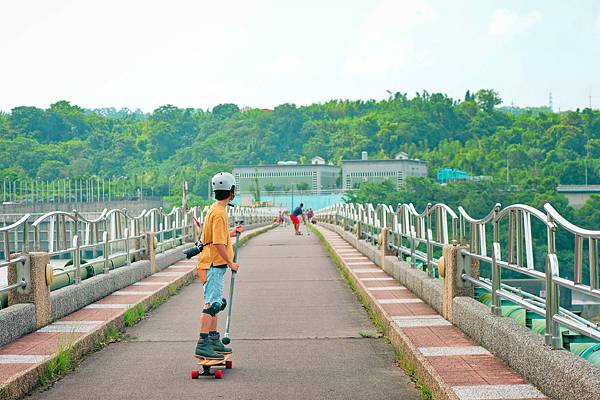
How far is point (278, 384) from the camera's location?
8070mm

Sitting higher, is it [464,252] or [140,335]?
[464,252]

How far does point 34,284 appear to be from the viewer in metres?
10.3

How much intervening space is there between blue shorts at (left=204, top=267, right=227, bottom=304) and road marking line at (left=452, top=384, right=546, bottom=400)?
2423 mm

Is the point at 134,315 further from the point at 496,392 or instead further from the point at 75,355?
the point at 496,392

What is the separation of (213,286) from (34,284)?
2.83 m

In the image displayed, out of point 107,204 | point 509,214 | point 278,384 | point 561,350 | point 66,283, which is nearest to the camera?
point 561,350

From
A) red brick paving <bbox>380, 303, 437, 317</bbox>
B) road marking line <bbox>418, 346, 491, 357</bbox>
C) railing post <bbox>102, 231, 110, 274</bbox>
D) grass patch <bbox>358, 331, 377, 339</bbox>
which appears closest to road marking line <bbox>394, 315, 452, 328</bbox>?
grass patch <bbox>358, 331, 377, 339</bbox>

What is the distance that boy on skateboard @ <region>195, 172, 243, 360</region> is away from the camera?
27.5ft

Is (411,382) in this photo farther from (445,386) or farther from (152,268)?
(152,268)

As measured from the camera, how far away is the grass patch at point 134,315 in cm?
1171

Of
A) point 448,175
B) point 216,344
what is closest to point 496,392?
point 216,344

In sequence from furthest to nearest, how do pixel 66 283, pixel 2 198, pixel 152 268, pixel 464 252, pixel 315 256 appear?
pixel 2 198, pixel 315 256, pixel 152 268, pixel 66 283, pixel 464 252

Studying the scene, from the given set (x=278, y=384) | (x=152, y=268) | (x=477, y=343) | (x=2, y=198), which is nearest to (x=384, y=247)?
(x=152, y=268)

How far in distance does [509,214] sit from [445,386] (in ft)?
7.72
